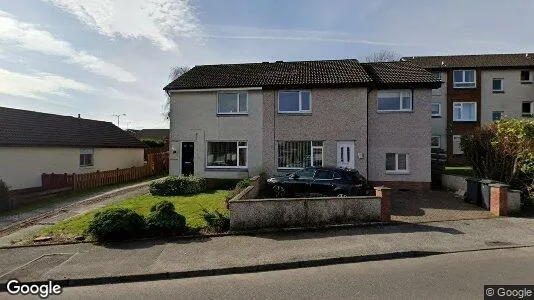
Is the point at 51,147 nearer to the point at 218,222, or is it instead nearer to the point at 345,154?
the point at 218,222

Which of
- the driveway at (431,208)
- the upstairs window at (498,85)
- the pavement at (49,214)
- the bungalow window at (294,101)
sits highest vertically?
the upstairs window at (498,85)

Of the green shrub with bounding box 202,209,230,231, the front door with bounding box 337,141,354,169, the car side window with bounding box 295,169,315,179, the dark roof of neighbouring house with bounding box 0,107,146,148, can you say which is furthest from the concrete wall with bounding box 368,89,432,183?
the dark roof of neighbouring house with bounding box 0,107,146,148

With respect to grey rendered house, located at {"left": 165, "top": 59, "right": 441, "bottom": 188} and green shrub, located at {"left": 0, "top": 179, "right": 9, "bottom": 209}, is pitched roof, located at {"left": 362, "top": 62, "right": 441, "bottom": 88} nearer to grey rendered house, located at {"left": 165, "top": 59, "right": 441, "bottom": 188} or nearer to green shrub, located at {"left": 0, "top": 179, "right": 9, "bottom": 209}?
grey rendered house, located at {"left": 165, "top": 59, "right": 441, "bottom": 188}

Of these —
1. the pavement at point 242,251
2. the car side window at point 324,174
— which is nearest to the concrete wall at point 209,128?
the car side window at point 324,174

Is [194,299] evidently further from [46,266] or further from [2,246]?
[2,246]

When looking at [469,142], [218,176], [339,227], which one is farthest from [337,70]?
[339,227]

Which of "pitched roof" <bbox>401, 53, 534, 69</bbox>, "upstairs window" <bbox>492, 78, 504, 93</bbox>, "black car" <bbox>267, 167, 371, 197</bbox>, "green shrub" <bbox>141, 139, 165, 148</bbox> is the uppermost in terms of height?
"pitched roof" <bbox>401, 53, 534, 69</bbox>

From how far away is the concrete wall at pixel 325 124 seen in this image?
1623 cm

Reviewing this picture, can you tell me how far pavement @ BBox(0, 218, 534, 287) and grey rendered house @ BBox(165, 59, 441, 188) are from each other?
6.99m

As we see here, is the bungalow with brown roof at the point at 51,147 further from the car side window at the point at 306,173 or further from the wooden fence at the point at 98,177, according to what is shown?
the car side window at the point at 306,173

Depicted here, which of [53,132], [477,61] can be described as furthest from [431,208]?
[477,61]

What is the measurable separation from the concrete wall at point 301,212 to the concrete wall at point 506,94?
78.9ft

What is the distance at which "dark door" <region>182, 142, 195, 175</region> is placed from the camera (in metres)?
17.8

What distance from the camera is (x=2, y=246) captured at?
8781 mm
